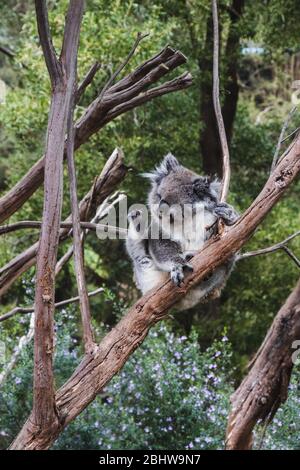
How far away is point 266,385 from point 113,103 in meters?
1.71

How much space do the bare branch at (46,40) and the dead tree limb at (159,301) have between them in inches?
25.8

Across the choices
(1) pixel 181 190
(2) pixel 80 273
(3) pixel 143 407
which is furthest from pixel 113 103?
(3) pixel 143 407

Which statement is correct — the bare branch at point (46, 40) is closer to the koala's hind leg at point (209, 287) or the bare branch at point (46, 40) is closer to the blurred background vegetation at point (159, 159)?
the koala's hind leg at point (209, 287)

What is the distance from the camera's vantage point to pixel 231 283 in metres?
6.82

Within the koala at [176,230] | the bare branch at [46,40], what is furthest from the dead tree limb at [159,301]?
the bare branch at [46,40]

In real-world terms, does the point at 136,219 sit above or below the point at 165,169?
below

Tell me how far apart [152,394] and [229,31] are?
319 cm

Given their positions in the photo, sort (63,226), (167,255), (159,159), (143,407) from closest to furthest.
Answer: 1. (167,255)
2. (63,226)
3. (143,407)
4. (159,159)

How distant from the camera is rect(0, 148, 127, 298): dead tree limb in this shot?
9.61ft

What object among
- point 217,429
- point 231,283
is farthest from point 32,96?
point 217,429

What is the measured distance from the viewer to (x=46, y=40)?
204 cm

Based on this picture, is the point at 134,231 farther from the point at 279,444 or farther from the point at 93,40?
the point at 93,40

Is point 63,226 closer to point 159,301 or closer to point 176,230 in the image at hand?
point 176,230

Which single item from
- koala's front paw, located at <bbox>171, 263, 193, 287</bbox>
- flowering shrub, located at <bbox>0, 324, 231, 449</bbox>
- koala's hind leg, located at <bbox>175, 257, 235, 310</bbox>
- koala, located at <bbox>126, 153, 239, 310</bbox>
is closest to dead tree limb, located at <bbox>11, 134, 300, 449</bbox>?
koala's front paw, located at <bbox>171, 263, 193, 287</bbox>
